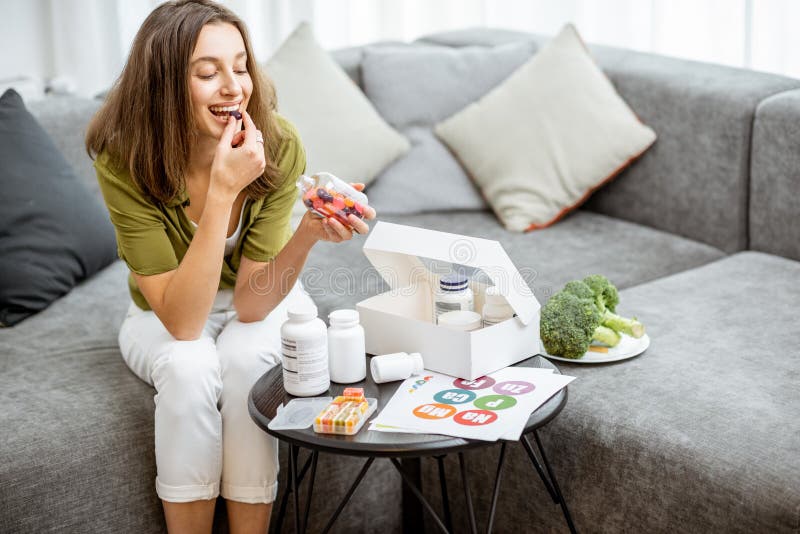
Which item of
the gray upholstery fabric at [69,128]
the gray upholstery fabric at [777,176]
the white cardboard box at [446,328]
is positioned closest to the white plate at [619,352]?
the white cardboard box at [446,328]

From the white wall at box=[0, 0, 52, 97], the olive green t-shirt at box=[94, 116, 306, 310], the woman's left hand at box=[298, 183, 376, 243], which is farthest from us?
the white wall at box=[0, 0, 52, 97]

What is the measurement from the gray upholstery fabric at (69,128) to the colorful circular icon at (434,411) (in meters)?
1.31

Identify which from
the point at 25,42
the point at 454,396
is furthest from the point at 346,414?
the point at 25,42

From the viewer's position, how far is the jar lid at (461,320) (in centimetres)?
152

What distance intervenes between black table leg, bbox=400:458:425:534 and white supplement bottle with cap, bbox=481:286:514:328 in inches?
19.9

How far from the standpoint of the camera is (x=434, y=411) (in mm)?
1376

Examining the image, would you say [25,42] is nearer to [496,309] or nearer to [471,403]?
[496,309]

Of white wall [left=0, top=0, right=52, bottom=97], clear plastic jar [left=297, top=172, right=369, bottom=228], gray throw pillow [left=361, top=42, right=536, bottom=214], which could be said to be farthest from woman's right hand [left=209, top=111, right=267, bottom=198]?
white wall [left=0, top=0, right=52, bottom=97]

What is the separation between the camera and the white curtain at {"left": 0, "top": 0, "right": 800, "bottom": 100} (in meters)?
2.85

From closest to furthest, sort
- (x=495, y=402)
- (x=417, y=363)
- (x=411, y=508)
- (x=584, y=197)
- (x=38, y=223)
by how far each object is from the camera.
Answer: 1. (x=495, y=402)
2. (x=417, y=363)
3. (x=411, y=508)
4. (x=38, y=223)
5. (x=584, y=197)

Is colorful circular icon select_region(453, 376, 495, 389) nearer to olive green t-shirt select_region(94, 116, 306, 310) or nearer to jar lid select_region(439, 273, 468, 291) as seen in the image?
jar lid select_region(439, 273, 468, 291)

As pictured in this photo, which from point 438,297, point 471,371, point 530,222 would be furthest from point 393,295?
point 530,222

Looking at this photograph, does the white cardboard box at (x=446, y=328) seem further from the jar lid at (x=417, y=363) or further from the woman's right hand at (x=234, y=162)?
the woman's right hand at (x=234, y=162)

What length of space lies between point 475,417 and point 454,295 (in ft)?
0.87
